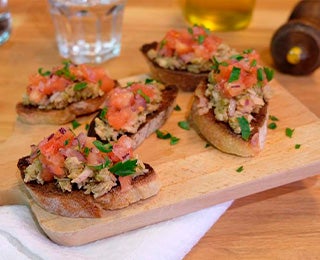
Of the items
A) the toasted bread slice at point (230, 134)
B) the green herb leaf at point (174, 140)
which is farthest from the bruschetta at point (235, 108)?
the green herb leaf at point (174, 140)

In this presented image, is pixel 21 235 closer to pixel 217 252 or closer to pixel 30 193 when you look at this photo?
pixel 30 193

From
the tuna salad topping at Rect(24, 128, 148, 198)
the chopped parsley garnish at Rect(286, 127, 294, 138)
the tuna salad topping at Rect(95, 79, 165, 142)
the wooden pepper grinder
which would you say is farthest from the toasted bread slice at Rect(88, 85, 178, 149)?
the wooden pepper grinder

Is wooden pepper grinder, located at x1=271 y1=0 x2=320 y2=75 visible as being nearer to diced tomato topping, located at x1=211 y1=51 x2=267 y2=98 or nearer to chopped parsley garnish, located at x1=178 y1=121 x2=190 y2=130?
diced tomato topping, located at x1=211 y1=51 x2=267 y2=98

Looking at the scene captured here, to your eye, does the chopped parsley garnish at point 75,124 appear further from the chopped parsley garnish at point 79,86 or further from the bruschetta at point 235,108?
the bruschetta at point 235,108

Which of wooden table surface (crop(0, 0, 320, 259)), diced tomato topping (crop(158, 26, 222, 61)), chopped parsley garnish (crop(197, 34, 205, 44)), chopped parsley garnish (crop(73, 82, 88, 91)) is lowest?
wooden table surface (crop(0, 0, 320, 259))

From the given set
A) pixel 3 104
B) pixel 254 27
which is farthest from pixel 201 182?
pixel 254 27
